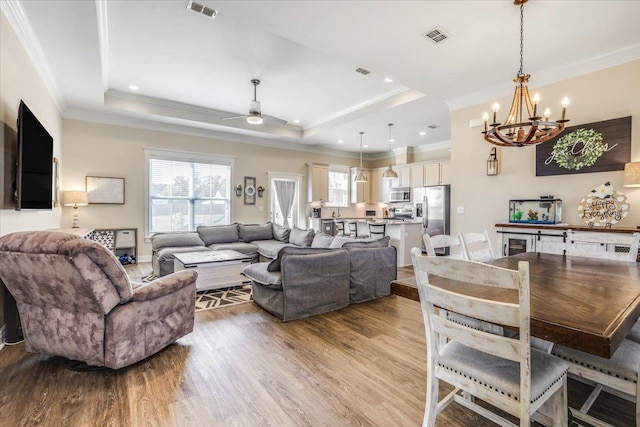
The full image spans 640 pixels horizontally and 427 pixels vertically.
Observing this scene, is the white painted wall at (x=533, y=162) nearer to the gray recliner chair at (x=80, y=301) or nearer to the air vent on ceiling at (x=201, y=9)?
the air vent on ceiling at (x=201, y=9)

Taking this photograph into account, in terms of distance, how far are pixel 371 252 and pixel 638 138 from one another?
3.30 metres

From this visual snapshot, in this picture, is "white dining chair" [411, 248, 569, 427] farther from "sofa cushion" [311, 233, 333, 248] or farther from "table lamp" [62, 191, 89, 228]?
"table lamp" [62, 191, 89, 228]

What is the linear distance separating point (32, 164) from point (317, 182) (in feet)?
21.7

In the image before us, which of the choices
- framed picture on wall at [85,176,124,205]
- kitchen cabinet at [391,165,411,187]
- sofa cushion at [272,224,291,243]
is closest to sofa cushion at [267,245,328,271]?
sofa cushion at [272,224,291,243]

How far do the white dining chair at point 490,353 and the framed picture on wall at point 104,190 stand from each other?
22.1ft

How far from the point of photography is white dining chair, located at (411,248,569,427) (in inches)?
44.6

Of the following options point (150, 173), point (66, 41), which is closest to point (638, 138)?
point (66, 41)

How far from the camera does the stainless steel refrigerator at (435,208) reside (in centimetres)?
727

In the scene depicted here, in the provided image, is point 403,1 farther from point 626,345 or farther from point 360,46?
point 626,345

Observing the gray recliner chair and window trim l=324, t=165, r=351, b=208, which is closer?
the gray recliner chair

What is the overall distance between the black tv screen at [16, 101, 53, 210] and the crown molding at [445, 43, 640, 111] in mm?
5521

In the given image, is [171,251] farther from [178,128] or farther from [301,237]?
[178,128]

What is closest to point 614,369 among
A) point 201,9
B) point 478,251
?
point 478,251

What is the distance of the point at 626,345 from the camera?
61.2 inches
